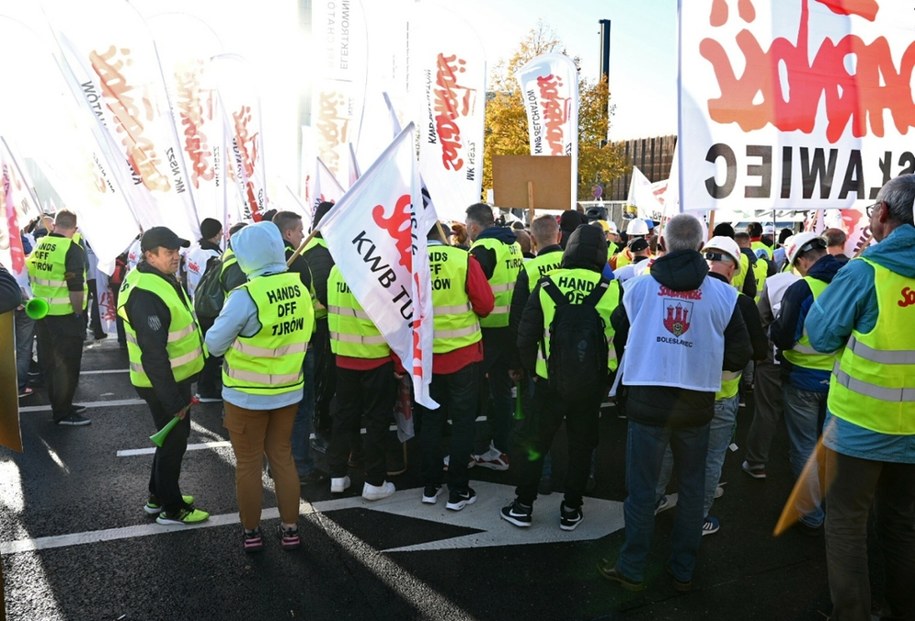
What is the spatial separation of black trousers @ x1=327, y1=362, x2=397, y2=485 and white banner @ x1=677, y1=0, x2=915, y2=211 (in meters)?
2.49

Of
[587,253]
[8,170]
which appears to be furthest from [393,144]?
[8,170]

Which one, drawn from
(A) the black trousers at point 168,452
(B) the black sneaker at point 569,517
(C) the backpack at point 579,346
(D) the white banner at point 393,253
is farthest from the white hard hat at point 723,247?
(A) the black trousers at point 168,452

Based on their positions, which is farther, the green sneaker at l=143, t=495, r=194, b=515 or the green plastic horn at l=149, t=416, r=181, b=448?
the green sneaker at l=143, t=495, r=194, b=515

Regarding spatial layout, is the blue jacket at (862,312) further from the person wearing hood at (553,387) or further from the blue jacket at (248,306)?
the blue jacket at (248,306)

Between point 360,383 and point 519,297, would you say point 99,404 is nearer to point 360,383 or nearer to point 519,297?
point 360,383

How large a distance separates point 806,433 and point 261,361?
12.4 feet

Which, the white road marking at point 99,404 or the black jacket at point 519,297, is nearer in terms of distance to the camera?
the black jacket at point 519,297

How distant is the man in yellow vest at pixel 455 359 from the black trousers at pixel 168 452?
66.7 inches

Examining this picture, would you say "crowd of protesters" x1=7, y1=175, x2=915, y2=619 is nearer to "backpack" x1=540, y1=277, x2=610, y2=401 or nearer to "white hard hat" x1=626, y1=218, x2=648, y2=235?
"backpack" x1=540, y1=277, x2=610, y2=401

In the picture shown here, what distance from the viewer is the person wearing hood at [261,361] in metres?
3.65

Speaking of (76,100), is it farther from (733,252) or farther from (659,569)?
(659,569)

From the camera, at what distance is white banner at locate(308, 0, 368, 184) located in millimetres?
8562

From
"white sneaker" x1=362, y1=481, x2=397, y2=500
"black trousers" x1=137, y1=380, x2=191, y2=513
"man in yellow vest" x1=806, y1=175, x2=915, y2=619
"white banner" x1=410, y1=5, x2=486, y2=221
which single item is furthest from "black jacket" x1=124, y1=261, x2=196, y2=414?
"white banner" x1=410, y1=5, x2=486, y2=221

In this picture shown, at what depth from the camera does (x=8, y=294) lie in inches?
95.9
